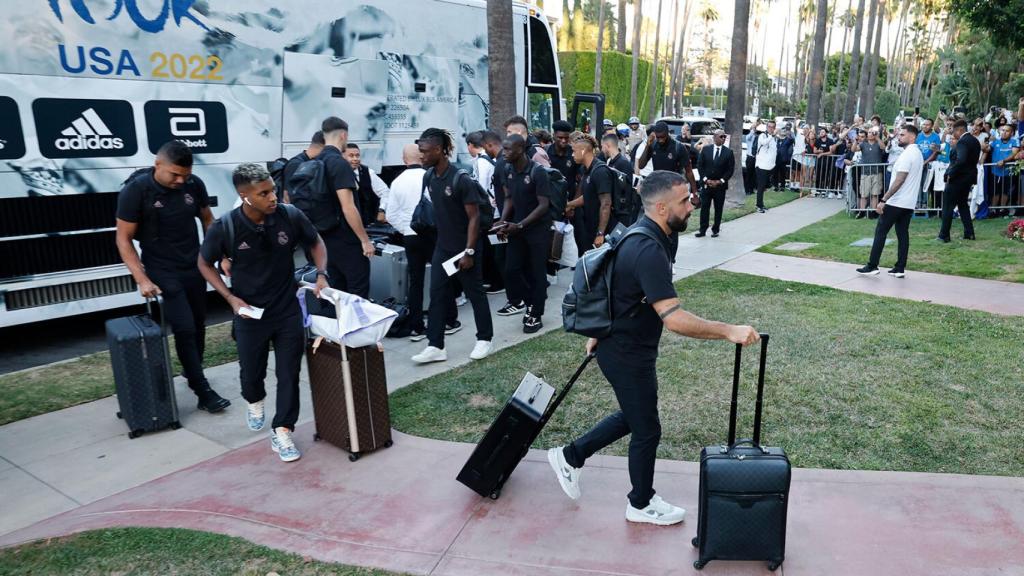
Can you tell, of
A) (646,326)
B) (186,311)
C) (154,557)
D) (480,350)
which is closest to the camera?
(646,326)

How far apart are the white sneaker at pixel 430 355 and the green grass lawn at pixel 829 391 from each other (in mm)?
278

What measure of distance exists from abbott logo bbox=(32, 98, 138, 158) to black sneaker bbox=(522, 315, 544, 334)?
404 cm

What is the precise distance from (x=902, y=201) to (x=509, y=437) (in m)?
6.91

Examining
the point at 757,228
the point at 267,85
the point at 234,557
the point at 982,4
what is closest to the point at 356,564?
the point at 234,557

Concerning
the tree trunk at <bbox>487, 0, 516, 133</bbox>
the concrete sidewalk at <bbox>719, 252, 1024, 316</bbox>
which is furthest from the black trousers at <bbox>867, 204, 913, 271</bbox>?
the tree trunk at <bbox>487, 0, 516, 133</bbox>

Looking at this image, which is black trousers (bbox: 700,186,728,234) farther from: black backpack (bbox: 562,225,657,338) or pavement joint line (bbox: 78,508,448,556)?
pavement joint line (bbox: 78,508,448,556)

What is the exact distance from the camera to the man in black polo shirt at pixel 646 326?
3.41m

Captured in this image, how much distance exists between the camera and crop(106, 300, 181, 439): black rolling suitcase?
514 cm

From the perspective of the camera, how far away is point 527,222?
7.18 metres

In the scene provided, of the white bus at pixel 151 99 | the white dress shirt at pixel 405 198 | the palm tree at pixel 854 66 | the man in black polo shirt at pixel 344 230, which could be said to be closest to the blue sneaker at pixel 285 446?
the man in black polo shirt at pixel 344 230

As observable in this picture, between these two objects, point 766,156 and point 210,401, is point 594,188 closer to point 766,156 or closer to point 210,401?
point 210,401

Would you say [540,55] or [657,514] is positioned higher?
[540,55]

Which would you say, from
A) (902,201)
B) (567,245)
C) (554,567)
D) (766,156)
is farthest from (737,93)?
(554,567)

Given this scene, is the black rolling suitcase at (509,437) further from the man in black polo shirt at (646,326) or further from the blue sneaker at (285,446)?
the blue sneaker at (285,446)
